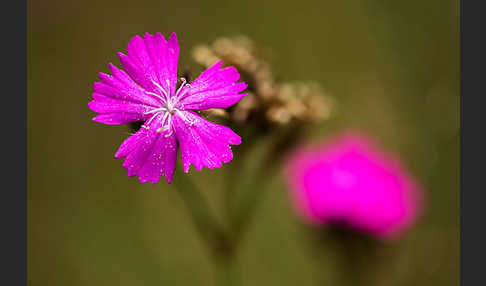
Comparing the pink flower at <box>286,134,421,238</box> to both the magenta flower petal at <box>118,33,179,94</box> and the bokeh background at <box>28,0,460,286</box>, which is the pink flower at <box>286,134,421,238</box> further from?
the magenta flower petal at <box>118,33,179,94</box>

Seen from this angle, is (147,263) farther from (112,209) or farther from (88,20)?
(88,20)

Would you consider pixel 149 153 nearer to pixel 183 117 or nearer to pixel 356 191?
pixel 183 117

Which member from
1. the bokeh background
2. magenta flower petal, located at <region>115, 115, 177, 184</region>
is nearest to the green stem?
magenta flower petal, located at <region>115, 115, 177, 184</region>

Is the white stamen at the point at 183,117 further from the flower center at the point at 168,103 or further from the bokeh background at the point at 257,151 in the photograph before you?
the bokeh background at the point at 257,151

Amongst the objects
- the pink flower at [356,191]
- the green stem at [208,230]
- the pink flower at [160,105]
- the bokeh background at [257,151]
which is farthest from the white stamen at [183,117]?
the bokeh background at [257,151]

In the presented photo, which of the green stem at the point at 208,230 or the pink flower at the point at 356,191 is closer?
the green stem at the point at 208,230

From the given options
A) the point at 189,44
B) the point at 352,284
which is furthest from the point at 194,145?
the point at 189,44

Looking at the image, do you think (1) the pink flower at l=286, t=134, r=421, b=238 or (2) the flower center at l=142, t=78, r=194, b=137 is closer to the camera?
(2) the flower center at l=142, t=78, r=194, b=137

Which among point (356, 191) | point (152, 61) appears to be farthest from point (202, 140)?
point (356, 191)
